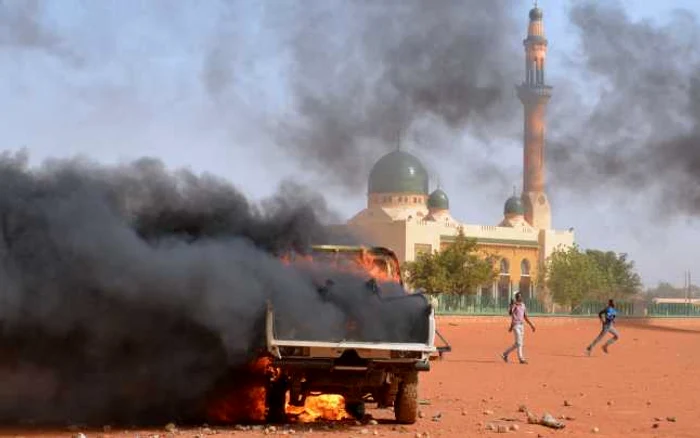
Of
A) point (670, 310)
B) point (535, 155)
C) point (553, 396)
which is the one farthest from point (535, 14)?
point (553, 396)

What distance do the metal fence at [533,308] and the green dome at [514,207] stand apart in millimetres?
18969

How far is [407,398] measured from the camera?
12773 mm

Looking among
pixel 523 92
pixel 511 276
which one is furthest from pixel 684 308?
pixel 523 92

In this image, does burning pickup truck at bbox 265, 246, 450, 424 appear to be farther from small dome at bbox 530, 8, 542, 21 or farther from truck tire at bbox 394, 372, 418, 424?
small dome at bbox 530, 8, 542, 21

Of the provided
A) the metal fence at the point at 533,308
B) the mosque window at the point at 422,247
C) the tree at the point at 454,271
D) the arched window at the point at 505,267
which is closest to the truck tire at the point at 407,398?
the metal fence at the point at 533,308

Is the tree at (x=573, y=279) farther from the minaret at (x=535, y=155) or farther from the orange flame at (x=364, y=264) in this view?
the orange flame at (x=364, y=264)

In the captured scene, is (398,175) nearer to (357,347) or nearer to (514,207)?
(514,207)

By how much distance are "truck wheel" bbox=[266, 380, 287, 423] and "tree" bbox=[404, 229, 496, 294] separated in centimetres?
5948

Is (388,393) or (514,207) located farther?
(514,207)

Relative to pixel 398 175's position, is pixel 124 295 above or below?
below

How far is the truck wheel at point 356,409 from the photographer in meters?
13.6

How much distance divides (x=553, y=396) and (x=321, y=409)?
4.75 m

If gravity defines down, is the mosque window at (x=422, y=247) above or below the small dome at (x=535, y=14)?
below

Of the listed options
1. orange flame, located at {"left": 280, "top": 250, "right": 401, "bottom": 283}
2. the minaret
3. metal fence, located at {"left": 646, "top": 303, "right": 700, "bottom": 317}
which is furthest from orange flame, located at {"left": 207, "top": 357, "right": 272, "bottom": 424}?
the minaret
